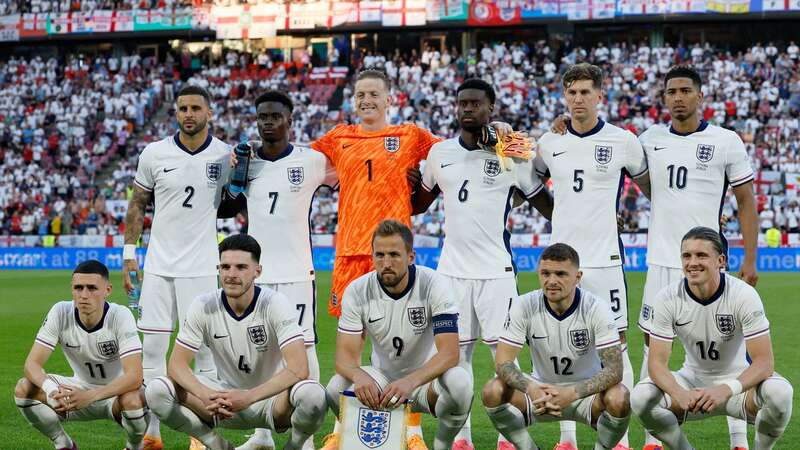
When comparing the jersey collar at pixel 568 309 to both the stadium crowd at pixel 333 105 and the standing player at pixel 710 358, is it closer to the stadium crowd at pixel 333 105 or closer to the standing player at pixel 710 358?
the standing player at pixel 710 358

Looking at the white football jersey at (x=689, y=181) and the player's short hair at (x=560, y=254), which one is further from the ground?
the white football jersey at (x=689, y=181)

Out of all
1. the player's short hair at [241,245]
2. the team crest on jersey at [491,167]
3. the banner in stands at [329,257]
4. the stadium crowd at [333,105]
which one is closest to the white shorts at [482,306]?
the team crest on jersey at [491,167]

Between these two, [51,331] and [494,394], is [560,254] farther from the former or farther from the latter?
[51,331]

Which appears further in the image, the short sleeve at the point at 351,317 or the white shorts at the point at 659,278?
the white shorts at the point at 659,278

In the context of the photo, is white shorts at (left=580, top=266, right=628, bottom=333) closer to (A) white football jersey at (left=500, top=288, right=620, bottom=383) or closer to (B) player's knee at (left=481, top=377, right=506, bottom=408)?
(A) white football jersey at (left=500, top=288, right=620, bottom=383)

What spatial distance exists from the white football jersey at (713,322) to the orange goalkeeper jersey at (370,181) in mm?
1832

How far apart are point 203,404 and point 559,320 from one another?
2.03 m

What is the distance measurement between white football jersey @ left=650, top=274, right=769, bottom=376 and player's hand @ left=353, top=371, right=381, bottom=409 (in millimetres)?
1577

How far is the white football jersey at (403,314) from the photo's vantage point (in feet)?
20.4

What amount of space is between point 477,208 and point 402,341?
1.14 m

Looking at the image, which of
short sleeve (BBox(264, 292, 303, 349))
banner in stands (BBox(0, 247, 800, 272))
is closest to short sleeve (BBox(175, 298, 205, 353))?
short sleeve (BBox(264, 292, 303, 349))

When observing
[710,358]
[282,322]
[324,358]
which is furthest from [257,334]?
[324,358]

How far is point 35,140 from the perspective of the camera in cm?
3450

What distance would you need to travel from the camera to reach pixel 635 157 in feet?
22.8
